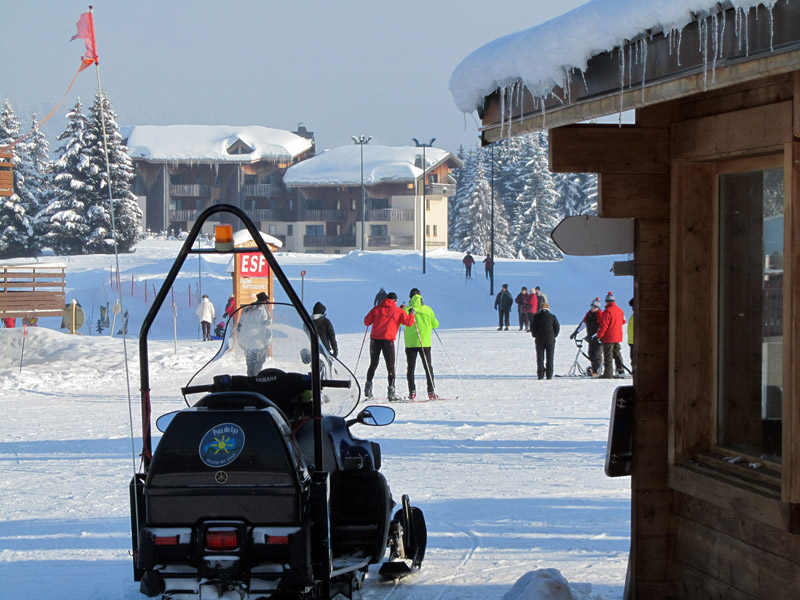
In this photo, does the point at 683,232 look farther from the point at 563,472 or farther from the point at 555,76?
the point at 563,472

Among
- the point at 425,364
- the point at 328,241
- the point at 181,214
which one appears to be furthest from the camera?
the point at 181,214

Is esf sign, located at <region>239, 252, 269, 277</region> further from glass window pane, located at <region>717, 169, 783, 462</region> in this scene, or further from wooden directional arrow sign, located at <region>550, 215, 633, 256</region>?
glass window pane, located at <region>717, 169, 783, 462</region>

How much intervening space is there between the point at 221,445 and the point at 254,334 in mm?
1281

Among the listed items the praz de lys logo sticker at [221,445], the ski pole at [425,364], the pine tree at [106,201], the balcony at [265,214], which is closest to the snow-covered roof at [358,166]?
the balcony at [265,214]

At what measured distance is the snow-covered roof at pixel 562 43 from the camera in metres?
3.30

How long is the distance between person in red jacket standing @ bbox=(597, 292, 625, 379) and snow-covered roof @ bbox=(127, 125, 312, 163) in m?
64.4

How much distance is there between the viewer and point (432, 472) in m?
9.01

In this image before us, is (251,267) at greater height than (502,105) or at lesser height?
lesser

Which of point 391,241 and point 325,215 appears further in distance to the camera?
point 325,215

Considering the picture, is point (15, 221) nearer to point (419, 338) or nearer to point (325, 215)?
point (325, 215)

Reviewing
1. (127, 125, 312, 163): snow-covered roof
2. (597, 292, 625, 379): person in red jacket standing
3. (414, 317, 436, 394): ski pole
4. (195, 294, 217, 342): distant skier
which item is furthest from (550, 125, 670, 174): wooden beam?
(127, 125, 312, 163): snow-covered roof

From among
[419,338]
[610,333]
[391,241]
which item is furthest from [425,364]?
[391,241]

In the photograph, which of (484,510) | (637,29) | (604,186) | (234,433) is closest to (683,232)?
(604,186)

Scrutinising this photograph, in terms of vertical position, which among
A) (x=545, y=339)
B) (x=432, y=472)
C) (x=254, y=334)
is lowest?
(x=432, y=472)
